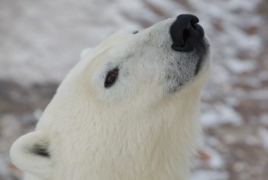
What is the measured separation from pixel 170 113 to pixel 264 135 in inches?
139

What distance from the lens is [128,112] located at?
287 centimetres

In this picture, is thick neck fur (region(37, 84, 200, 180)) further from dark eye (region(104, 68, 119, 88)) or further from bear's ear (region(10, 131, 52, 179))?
dark eye (region(104, 68, 119, 88))

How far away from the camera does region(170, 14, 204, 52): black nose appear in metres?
2.75

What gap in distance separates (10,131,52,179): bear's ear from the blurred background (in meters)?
2.30

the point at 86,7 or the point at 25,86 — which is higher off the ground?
the point at 86,7

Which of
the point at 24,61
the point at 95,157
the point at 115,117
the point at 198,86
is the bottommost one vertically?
the point at 95,157

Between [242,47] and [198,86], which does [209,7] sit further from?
[198,86]

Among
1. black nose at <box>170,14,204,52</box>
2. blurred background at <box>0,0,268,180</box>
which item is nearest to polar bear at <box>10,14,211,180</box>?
black nose at <box>170,14,204,52</box>

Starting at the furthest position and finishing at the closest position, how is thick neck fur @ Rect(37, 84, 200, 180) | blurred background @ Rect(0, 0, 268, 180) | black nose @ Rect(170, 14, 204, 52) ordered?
blurred background @ Rect(0, 0, 268, 180) < thick neck fur @ Rect(37, 84, 200, 180) < black nose @ Rect(170, 14, 204, 52)

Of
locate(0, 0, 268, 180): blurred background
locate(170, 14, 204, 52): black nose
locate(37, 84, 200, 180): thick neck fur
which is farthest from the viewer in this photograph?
locate(0, 0, 268, 180): blurred background

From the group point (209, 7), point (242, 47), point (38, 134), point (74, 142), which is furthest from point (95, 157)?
point (209, 7)

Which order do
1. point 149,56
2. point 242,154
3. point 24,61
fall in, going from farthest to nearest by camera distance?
1. point 24,61
2. point 242,154
3. point 149,56

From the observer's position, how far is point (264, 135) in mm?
6105

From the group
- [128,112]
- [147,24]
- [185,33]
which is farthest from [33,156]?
[147,24]
